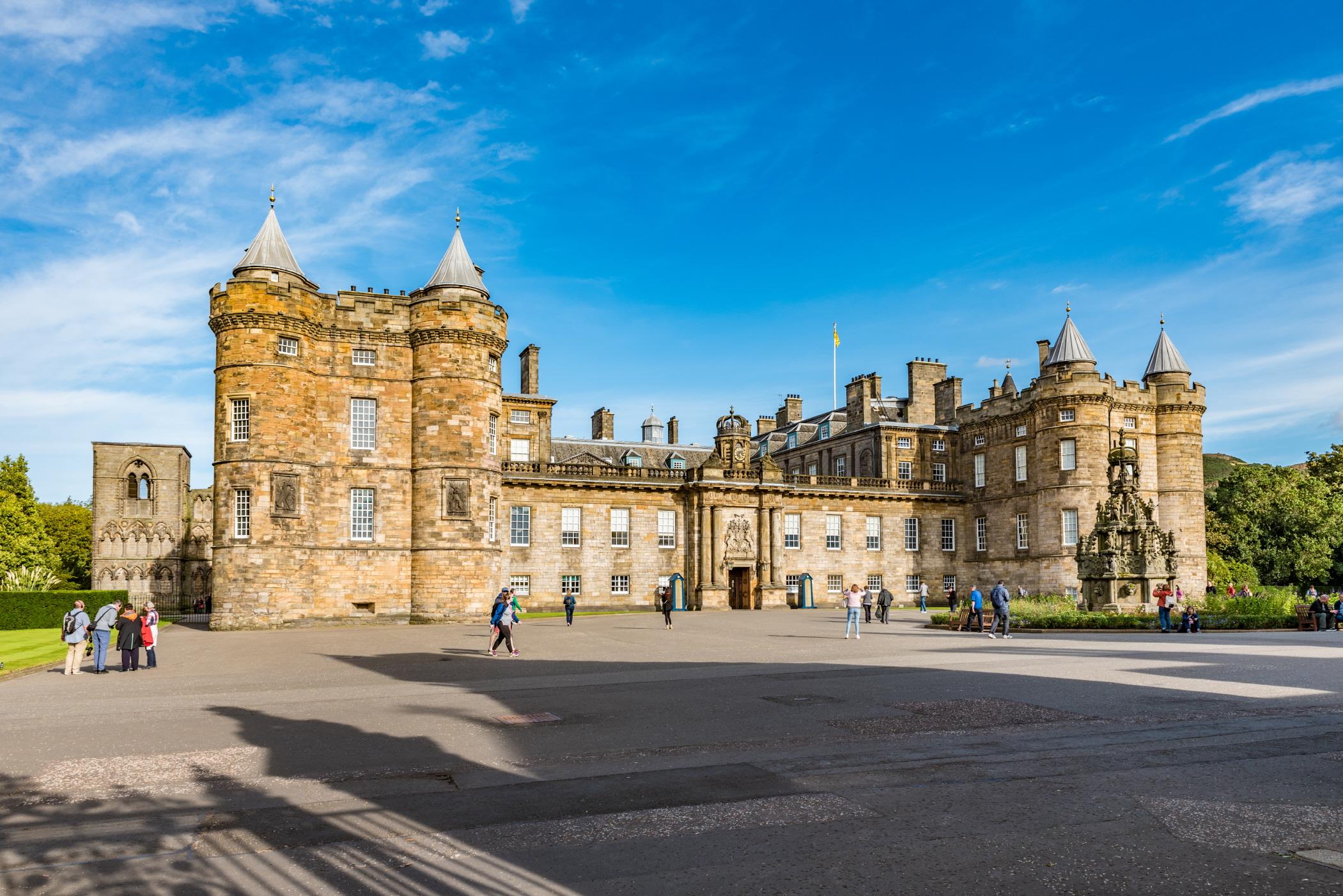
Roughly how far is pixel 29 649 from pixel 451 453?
664 inches

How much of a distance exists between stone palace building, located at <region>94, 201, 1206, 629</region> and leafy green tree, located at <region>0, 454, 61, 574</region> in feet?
11.4

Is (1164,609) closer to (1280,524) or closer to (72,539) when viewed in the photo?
(1280,524)

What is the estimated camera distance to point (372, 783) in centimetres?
948

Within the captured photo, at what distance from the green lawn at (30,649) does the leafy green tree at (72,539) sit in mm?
44928

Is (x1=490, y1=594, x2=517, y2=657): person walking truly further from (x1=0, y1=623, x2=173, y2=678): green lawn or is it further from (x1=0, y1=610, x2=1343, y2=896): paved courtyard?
(x1=0, y1=623, x2=173, y2=678): green lawn

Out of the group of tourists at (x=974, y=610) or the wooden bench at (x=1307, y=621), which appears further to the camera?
the wooden bench at (x=1307, y=621)

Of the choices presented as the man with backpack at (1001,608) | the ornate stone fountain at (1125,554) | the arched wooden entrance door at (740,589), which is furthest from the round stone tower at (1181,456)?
the man with backpack at (1001,608)

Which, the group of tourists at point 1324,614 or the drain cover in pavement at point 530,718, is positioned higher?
the drain cover in pavement at point 530,718

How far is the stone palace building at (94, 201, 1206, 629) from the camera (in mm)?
39438

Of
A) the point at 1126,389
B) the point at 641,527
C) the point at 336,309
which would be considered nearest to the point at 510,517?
the point at 641,527

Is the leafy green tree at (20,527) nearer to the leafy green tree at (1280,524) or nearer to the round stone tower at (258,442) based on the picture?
the round stone tower at (258,442)

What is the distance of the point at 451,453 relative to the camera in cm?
4144

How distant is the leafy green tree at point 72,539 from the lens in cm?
8056

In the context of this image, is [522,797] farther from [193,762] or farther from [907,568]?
[907,568]
